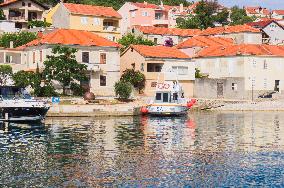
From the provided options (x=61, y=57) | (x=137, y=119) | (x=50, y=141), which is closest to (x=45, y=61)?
(x=61, y=57)

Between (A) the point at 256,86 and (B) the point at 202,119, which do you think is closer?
(B) the point at 202,119

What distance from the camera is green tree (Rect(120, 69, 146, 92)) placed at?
8075 cm

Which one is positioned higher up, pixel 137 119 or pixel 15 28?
pixel 15 28

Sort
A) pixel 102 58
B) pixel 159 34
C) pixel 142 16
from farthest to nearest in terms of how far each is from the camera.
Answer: pixel 142 16, pixel 159 34, pixel 102 58

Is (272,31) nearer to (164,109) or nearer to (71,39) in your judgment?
(71,39)

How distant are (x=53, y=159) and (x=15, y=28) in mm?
75398

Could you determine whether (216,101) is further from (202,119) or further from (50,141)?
(50,141)

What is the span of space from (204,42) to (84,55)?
30047mm

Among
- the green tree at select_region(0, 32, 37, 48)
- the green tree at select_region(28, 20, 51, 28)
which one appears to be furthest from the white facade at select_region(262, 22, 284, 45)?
the green tree at select_region(0, 32, 37, 48)

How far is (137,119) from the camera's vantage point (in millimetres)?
62844

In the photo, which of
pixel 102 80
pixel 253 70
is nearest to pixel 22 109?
pixel 102 80

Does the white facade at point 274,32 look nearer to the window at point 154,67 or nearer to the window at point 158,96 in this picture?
the window at point 154,67

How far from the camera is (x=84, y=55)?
77.8 metres

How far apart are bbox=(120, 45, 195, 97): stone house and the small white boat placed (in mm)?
11936
